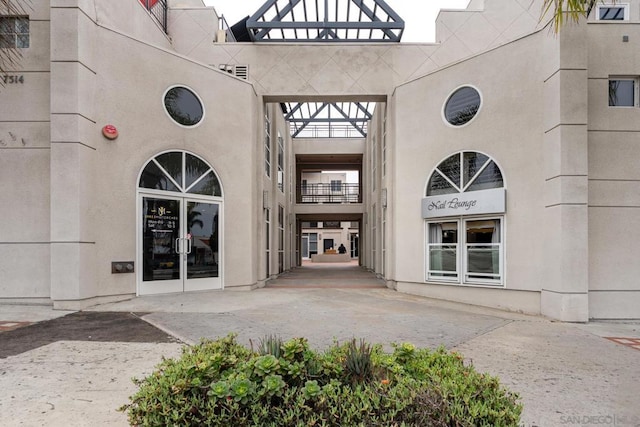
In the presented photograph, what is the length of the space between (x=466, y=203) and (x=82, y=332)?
25.9 ft

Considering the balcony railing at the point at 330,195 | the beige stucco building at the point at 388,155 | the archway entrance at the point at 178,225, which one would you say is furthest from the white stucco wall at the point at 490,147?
the balcony railing at the point at 330,195

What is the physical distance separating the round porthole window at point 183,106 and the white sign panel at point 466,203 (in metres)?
6.43

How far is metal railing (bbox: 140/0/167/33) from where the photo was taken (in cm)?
1078

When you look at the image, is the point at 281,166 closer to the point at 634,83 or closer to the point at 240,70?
the point at 240,70

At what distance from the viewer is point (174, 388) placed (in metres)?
2.14

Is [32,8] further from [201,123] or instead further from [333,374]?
[333,374]

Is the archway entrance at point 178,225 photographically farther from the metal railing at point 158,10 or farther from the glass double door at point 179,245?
the metal railing at point 158,10

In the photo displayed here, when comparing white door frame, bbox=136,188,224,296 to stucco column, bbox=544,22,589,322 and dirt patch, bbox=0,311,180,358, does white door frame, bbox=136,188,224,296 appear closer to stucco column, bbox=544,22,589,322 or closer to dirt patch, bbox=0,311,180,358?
dirt patch, bbox=0,311,180,358

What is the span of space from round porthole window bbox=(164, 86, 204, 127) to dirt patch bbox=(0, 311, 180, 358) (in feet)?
16.8

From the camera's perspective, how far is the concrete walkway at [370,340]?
9.89 feet

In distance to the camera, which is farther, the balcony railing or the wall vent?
the balcony railing

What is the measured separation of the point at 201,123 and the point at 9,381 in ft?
23.9

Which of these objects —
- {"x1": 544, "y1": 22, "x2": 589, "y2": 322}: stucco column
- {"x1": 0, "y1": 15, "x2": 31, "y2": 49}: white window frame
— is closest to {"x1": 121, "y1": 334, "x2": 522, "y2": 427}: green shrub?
{"x1": 544, "y1": 22, "x2": 589, "y2": 322}: stucco column

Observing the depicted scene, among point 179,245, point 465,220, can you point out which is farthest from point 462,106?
point 179,245
